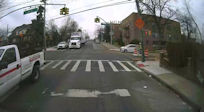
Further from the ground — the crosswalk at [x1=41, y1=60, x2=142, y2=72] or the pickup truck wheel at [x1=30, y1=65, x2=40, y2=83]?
the pickup truck wheel at [x1=30, y1=65, x2=40, y2=83]

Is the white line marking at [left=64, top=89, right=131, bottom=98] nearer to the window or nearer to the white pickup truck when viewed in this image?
the white pickup truck

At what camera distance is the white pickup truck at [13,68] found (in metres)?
5.36

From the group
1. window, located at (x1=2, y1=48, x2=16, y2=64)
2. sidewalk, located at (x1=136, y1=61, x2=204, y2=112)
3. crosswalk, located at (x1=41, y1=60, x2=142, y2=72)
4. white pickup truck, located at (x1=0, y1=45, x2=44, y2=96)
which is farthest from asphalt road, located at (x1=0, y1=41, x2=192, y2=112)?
crosswalk, located at (x1=41, y1=60, x2=142, y2=72)

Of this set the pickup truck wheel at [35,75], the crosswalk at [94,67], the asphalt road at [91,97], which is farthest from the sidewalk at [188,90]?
the pickup truck wheel at [35,75]

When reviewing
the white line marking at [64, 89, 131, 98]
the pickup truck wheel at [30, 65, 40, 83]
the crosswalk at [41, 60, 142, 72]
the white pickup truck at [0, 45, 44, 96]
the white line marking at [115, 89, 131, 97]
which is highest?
the white pickup truck at [0, 45, 44, 96]

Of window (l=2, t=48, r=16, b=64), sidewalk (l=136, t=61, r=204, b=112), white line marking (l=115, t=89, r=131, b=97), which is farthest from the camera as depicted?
white line marking (l=115, t=89, r=131, b=97)

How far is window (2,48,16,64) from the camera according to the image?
5871mm

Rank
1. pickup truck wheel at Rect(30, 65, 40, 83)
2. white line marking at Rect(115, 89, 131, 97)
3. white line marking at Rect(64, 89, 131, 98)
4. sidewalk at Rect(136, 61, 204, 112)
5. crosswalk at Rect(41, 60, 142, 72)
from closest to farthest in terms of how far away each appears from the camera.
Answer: sidewalk at Rect(136, 61, 204, 112) → white line marking at Rect(64, 89, 131, 98) → white line marking at Rect(115, 89, 131, 97) → pickup truck wheel at Rect(30, 65, 40, 83) → crosswalk at Rect(41, 60, 142, 72)

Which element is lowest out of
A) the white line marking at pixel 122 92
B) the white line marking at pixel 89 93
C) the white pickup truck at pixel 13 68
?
the white line marking at pixel 122 92

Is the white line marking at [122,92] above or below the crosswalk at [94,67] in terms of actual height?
below

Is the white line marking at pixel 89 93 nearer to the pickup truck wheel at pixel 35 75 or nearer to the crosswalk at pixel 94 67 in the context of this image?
the pickup truck wheel at pixel 35 75

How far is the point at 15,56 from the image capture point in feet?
21.4

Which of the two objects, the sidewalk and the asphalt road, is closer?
the asphalt road

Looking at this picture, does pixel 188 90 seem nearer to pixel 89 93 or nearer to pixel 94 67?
pixel 89 93
